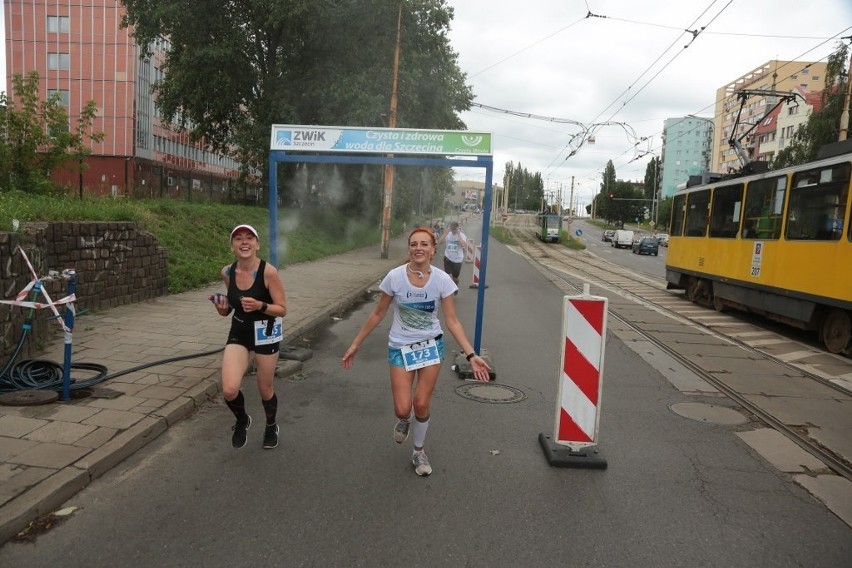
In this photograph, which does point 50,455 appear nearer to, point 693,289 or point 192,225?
point 192,225

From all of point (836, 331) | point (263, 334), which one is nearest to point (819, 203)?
point (836, 331)

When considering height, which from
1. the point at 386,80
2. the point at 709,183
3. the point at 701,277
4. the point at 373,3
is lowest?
the point at 701,277

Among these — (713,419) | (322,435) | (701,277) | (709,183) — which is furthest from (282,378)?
(709,183)

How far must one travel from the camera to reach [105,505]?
346 cm

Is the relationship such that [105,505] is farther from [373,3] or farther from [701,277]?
[373,3]

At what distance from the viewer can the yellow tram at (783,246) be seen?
8.91 meters

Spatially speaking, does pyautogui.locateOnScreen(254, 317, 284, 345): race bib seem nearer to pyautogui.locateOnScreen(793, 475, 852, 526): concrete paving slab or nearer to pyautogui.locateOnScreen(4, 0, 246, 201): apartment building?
pyautogui.locateOnScreen(793, 475, 852, 526): concrete paving slab

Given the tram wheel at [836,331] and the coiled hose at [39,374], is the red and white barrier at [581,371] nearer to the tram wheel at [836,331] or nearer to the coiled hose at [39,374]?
the coiled hose at [39,374]

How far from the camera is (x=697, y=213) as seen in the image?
14656mm

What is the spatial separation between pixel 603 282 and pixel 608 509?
16.8m

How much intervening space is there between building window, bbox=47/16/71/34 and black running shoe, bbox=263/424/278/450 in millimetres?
62245

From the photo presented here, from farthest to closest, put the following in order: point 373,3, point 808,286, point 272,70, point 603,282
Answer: point 272,70
point 373,3
point 603,282
point 808,286

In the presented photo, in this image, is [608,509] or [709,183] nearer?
[608,509]

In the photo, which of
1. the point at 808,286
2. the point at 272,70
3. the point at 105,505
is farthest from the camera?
the point at 272,70
